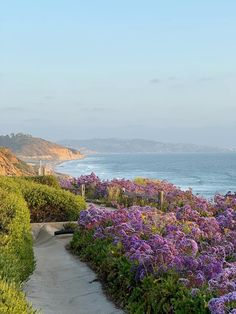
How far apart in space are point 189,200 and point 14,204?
28.9 ft

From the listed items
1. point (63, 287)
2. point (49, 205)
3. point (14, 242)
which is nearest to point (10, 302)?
point (14, 242)

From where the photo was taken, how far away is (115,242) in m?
9.79

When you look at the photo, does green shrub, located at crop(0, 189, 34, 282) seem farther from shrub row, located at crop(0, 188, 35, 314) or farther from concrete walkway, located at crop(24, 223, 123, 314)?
concrete walkway, located at crop(24, 223, 123, 314)

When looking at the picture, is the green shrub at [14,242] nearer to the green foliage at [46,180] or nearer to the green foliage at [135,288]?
the green foliage at [135,288]

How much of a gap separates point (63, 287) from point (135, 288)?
2.20m

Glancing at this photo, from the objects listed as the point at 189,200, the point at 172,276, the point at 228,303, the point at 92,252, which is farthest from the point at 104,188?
the point at 228,303

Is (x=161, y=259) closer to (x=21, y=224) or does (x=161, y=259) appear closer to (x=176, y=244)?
(x=176, y=244)

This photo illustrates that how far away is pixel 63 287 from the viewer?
967cm

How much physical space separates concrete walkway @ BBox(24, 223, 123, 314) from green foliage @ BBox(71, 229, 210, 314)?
219 mm

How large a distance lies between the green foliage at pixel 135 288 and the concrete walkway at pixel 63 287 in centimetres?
22

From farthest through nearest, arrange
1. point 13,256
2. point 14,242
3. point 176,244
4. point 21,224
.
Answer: point 21,224
point 14,242
point 176,244
point 13,256

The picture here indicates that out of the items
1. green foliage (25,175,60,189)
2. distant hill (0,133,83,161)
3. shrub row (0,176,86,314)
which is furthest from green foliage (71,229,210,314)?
distant hill (0,133,83,161)

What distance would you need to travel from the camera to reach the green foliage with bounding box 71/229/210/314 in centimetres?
642

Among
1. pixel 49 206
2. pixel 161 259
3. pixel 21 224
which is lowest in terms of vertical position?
pixel 49 206
